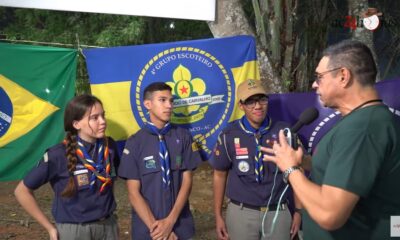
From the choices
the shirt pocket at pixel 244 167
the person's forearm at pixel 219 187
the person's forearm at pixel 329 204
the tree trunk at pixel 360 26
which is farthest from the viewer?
the tree trunk at pixel 360 26

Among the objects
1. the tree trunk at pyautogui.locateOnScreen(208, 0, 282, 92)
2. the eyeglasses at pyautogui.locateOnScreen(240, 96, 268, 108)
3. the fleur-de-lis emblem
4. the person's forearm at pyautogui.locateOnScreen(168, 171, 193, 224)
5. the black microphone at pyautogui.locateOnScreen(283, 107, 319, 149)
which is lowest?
the person's forearm at pyautogui.locateOnScreen(168, 171, 193, 224)

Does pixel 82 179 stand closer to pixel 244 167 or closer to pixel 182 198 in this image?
pixel 182 198

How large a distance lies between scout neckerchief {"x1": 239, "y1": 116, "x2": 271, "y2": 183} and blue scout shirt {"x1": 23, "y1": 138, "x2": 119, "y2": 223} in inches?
45.3

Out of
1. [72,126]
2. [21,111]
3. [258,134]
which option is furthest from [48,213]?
[258,134]

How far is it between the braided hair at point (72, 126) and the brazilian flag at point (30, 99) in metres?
0.96

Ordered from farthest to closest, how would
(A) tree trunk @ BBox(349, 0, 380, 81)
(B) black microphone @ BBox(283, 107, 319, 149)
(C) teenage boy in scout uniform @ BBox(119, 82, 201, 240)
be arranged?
(A) tree trunk @ BBox(349, 0, 380, 81) → (C) teenage boy in scout uniform @ BBox(119, 82, 201, 240) → (B) black microphone @ BBox(283, 107, 319, 149)

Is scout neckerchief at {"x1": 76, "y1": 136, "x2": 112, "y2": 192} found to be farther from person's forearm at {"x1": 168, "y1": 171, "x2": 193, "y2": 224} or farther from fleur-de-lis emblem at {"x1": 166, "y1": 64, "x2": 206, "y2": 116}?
fleur-de-lis emblem at {"x1": 166, "y1": 64, "x2": 206, "y2": 116}

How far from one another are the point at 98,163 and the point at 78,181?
19cm

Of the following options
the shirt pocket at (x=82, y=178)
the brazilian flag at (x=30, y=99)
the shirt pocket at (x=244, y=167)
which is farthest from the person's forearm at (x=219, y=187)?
the brazilian flag at (x=30, y=99)

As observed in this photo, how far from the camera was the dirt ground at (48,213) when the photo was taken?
5477 millimetres

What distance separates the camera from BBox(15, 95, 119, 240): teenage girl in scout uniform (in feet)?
10.1

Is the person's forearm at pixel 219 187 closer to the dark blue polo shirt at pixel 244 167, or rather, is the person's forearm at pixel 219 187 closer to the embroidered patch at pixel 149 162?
the dark blue polo shirt at pixel 244 167

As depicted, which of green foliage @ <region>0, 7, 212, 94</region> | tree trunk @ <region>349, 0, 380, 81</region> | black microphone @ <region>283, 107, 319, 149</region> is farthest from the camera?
green foliage @ <region>0, 7, 212, 94</region>

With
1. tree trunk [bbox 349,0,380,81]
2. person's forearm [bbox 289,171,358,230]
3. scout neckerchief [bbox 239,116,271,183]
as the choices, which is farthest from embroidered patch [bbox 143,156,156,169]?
tree trunk [bbox 349,0,380,81]
